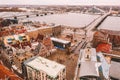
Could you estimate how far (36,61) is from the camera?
1684 cm

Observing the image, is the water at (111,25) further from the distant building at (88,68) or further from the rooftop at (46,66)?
the rooftop at (46,66)

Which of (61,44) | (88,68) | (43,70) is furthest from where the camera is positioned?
(61,44)

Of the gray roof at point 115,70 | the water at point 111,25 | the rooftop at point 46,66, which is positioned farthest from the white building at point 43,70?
the water at point 111,25

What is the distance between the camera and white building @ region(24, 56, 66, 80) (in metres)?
14.8

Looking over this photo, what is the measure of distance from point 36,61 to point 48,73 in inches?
112

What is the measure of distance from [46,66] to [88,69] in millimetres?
4693

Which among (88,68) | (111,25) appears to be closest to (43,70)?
(88,68)

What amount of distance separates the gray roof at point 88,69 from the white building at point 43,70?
216cm

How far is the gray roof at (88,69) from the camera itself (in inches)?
570

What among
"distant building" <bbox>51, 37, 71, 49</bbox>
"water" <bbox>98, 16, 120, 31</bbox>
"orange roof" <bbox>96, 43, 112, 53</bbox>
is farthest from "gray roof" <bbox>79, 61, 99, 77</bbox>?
"water" <bbox>98, 16, 120, 31</bbox>

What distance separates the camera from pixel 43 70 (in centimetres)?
1496

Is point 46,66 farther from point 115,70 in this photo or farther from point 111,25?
point 111,25

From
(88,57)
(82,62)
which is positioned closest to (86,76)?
(82,62)

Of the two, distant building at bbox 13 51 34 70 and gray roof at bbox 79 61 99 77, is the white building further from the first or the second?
gray roof at bbox 79 61 99 77
